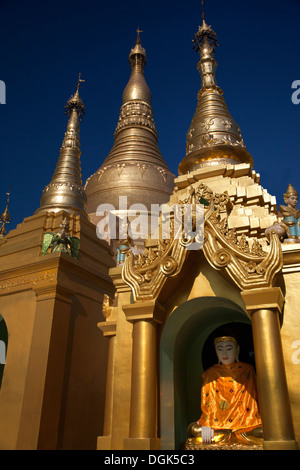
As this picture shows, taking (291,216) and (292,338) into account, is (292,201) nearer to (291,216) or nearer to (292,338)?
(291,216)

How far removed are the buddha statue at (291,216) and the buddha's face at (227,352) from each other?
205 cm

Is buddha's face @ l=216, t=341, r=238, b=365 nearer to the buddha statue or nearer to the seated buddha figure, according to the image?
the seated buddha figure

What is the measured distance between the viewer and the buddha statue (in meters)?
6.81

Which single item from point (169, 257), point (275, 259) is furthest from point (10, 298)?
point (275, 259)

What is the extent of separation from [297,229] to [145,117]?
20.0 meters

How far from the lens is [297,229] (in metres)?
6.84

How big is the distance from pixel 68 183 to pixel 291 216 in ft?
33.3

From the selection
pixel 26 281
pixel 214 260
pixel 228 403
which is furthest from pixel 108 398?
pixel 26 281

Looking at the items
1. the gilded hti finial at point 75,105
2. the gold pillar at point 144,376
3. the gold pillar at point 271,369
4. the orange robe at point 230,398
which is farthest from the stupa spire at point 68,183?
the gold pillar at point 271,369

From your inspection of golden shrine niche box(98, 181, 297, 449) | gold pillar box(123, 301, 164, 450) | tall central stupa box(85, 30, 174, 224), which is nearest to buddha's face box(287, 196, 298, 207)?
golden shrine niche box(98, 181, 297, 449)

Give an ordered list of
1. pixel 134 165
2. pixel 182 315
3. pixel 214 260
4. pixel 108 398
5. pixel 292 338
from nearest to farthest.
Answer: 1. pixel 292 338
2. pixel 214 260
3. pixel 182 315
4. pixel 108 398
5. pixel 134 165

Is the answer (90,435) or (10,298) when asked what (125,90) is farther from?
(90,435)

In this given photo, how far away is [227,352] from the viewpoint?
22.0 feet

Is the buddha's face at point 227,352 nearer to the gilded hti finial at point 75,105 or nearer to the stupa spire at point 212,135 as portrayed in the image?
the stupa spire at point 212,135
